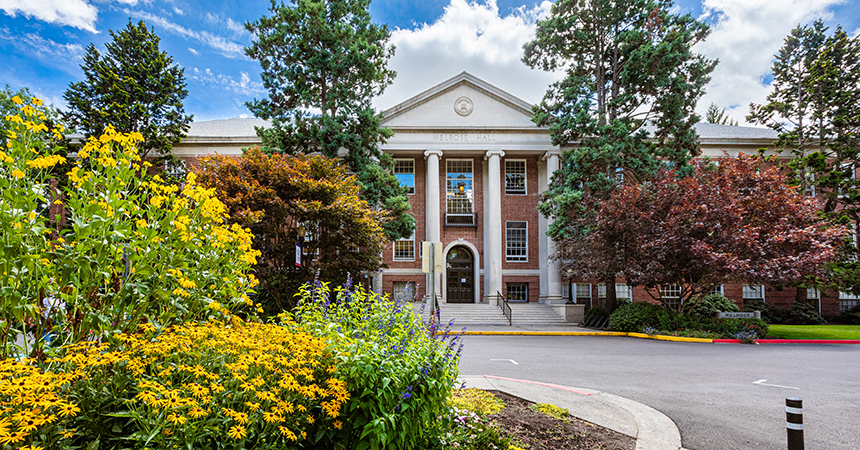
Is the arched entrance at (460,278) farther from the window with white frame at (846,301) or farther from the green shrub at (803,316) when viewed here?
the window with white frame at (846,301)

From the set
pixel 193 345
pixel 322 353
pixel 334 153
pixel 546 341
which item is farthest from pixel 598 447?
pixel 334 153

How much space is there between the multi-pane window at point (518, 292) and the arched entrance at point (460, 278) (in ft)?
7.52

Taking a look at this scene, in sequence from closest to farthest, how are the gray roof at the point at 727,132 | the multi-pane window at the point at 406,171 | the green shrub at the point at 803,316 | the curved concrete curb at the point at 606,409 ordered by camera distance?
the curved concrete curb at the point at 606,409 → the green shrub at the point at 803,316 → the multi-pane window at the point at 406,171 → the gray roof at the point at 727,132

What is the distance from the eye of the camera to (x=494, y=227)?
25.4 meters

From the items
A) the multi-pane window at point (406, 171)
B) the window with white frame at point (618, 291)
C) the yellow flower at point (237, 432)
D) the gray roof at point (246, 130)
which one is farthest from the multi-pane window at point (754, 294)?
the yellow flower at point (237, 432)

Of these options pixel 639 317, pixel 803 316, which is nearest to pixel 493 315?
pixel 639 317

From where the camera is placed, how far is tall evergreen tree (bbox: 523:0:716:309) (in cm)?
2073

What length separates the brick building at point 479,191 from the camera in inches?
1015

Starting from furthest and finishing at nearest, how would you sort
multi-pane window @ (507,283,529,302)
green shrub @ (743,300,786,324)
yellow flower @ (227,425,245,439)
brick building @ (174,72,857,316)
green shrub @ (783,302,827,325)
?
multi-pane window @ (507,283,529,302)
brick building @ (174,72,857,316)
green shrub @ (743,300,786,324)
green shrub @ (783,302,827,325)
yellow flower @ (227,425,245,439)

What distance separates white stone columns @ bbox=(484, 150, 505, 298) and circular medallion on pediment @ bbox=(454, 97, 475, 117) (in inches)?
112

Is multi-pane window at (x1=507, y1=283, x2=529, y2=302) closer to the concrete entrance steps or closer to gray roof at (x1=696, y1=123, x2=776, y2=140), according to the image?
the concrete entrance steps

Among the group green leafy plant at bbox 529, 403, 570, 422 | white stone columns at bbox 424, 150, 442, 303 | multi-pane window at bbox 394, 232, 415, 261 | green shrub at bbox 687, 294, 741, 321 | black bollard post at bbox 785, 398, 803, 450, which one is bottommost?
green shrub at bbox 687, 294, 741, 321

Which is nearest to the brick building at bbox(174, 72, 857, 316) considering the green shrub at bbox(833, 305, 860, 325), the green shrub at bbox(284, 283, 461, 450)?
the green shrub at bbox(833, 305, 860, 325)

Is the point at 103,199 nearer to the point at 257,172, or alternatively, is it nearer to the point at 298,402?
the point at 298,402
